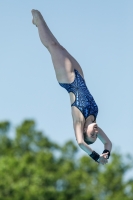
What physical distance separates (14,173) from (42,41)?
3863 cm

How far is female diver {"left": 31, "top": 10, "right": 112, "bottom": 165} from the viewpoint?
744 inches

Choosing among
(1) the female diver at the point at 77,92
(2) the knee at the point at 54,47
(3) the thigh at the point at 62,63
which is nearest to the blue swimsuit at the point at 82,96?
(1) the female diver at the point at 77,92

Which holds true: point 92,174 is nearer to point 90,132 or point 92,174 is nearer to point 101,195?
point 101,195

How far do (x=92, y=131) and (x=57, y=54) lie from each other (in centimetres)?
180

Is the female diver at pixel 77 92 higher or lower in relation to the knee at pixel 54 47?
lower

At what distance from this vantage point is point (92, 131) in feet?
61.9

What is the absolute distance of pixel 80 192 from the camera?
55.8 meters

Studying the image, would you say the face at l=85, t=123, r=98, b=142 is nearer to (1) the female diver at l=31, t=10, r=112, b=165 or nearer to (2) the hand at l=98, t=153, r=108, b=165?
(1) the female diver at l=31, t=10, r=112, b=165

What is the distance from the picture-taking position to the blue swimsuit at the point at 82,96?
1912 cm

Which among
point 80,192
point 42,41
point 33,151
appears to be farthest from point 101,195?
point 42,41

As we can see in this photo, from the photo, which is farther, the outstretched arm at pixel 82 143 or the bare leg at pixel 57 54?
the bare leg at pixel 57 54

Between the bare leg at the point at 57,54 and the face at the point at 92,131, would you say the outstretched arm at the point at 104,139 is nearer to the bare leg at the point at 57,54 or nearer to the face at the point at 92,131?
the face at the point at 92,131

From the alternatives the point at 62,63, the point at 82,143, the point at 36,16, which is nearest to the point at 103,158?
the point at 82,143

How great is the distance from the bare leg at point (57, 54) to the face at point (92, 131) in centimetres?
117
